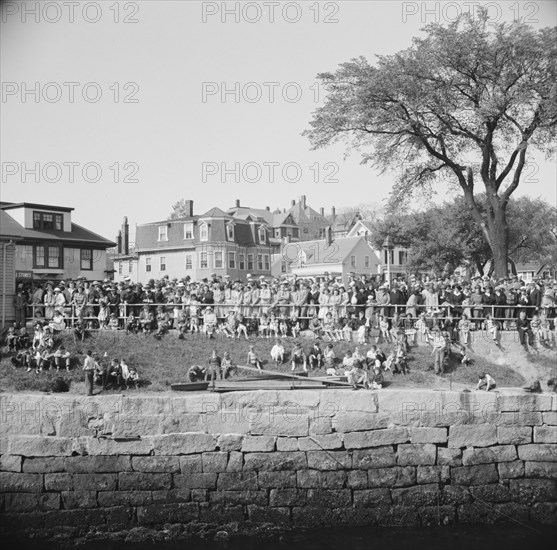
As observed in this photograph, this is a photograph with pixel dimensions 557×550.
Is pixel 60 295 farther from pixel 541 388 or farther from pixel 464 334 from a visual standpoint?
pixel 541 388

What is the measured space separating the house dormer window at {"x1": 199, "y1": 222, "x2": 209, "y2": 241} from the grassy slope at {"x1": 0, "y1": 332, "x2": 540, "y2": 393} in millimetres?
34817

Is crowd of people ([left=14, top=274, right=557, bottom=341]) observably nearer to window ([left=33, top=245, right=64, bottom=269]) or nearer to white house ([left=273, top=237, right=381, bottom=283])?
window ([left=33, top=245, right=64, bottom=269])

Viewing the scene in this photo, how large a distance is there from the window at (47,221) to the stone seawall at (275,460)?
24959mm

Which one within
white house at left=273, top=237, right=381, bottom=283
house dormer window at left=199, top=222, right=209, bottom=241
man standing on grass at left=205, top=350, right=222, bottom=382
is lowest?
man standing on grass at left=205, top=350, right=222, bottom=382

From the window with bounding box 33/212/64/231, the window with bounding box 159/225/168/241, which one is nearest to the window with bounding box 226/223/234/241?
the window with bounding box 159/225/168/241

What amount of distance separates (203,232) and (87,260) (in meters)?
14.7

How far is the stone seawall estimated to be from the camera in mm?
13680

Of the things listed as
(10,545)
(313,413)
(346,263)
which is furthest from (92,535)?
(346,263)

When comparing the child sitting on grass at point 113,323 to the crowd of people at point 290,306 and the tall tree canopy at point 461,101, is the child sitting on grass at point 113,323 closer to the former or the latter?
the crowd of people at point 290,306

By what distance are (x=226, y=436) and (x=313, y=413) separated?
1907 mm

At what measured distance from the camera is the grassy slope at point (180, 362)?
52.6ft

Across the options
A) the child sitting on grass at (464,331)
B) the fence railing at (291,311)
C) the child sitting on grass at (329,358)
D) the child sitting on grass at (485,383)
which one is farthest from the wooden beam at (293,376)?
the child sitting on grass at (464,331)

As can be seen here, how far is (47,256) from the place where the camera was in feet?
124

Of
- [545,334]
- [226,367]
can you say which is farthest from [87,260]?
[545,334]
